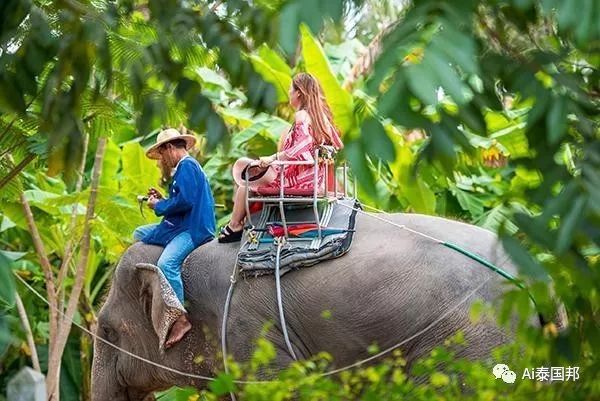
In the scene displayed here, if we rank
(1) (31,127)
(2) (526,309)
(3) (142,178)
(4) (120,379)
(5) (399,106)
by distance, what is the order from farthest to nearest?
(3) (142,178) → (4) (120,379) → (1) (31,127) → (2) (526,309) → (5) (399,106)

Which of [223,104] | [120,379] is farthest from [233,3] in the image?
[223,104]

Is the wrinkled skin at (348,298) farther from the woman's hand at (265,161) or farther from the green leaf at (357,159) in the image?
the green leaf at (357,159)

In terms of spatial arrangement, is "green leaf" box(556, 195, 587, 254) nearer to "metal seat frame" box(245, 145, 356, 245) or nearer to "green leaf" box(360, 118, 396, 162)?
"green leaf" box(360, 118, 396, 162)

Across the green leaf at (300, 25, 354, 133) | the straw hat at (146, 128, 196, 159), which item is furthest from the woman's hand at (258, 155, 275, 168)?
the green leaf at (300, 25, 354, 133)

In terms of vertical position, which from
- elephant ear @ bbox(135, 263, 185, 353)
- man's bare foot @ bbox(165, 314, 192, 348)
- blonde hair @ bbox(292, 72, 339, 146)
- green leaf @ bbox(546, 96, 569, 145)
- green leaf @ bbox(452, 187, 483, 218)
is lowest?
green leaf @ bbox(452, 187, 483, 218)

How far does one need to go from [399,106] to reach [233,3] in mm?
1121

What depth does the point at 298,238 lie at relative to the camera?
248 inches

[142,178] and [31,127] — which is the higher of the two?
[31,127]

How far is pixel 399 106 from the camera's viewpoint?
1.89 metres

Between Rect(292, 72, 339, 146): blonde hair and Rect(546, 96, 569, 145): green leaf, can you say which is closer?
Rect(546, 96, 569, 145): green leaf

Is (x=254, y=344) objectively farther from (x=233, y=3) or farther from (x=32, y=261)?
(x=32, y=261)

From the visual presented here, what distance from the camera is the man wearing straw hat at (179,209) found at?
22.0 feet

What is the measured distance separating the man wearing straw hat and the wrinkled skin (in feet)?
0.23

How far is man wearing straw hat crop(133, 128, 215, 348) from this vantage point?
671 centimetres
